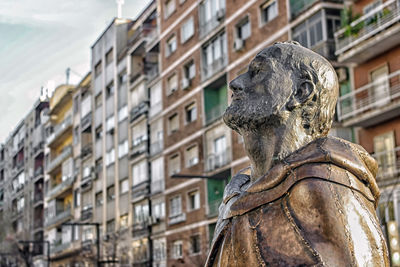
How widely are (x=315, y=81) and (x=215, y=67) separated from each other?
116 ft

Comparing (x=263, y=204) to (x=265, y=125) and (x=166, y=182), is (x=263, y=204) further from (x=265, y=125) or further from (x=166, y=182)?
(x=166, y=182)

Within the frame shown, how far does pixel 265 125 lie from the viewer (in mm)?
2859

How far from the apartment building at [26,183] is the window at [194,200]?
2854 cm

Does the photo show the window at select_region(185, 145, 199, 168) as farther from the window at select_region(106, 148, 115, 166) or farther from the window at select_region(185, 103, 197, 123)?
the window at select_region(106, 148, 115, 166)

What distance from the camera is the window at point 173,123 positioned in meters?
42.9

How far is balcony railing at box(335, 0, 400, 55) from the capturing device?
82.4ft

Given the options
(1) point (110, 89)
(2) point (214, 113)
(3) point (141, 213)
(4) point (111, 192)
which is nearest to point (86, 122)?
(1) point (110, 89)

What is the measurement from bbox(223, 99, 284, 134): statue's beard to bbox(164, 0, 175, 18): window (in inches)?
1662

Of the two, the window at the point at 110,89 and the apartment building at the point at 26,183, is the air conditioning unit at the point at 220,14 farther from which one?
the apartment building at the point at 26,183

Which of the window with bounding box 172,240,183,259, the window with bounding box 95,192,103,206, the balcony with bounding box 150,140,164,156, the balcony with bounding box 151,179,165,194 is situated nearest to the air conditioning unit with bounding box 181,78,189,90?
the balcony with bounding box 150,140,164,156

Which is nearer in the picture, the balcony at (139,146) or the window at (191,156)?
the window at (191,156)

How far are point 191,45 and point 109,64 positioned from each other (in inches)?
582

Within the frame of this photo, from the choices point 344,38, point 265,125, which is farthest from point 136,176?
point 265,125

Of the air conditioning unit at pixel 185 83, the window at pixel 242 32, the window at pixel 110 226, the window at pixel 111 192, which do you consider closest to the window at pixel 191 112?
the air conditioning unit at pixel 185 83
